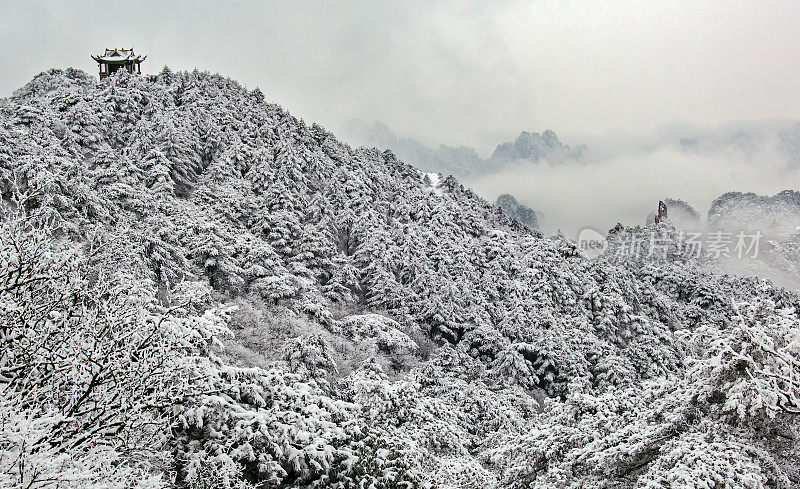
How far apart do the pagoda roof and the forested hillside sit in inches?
156

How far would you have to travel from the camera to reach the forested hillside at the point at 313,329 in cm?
771

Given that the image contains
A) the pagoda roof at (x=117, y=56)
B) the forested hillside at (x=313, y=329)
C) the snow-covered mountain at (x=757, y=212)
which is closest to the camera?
the forested hillside at (x=313, y=329)

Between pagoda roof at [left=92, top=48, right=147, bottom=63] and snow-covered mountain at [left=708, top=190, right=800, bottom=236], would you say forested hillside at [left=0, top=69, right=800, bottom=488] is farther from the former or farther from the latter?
snow-covered mountain at [left=708, top=190, right=800, bottom=236]

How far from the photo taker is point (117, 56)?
62.5 m

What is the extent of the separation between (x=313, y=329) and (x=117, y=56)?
167 ft

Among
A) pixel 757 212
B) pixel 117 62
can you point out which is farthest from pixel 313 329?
pixel 757 212

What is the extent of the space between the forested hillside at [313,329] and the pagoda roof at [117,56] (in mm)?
3956

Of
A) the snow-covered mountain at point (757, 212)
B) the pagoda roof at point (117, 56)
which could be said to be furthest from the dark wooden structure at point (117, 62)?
the snow-covered mountain at point (757, 212)

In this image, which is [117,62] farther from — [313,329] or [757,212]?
[757,212]

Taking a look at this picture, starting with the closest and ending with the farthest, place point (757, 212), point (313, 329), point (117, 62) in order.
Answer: point (313, 329) < point (117, 62) < point (757, 212)

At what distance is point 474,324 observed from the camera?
41250 mm

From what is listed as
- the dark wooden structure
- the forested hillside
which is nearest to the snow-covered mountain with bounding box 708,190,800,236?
the forested hillside

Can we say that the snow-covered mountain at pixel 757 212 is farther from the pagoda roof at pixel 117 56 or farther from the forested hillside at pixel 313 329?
the pagoda roof at pixel 117 56

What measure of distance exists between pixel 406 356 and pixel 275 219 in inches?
602
